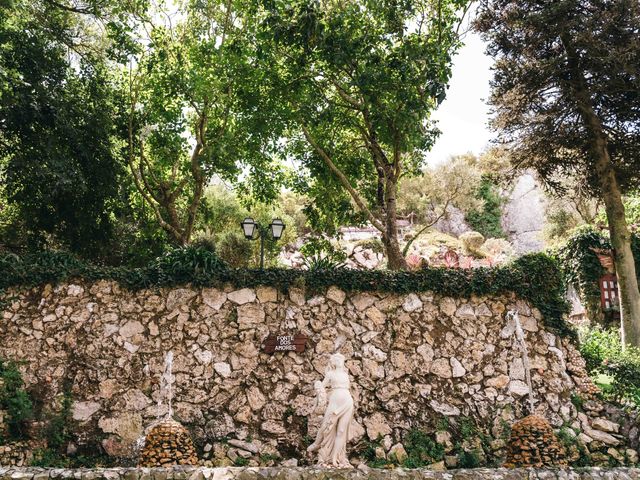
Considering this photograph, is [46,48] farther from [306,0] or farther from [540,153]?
[540,153]

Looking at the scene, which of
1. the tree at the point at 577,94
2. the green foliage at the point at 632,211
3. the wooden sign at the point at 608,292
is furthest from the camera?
the green foliage at the point at 632,211

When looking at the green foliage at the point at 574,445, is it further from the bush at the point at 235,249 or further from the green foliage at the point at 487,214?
the green foliage at the point at 487,214

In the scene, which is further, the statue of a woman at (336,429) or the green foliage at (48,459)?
the green foliage at (48,459)

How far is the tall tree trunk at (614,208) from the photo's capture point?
11.1 metres

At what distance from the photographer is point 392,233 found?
1166 cm

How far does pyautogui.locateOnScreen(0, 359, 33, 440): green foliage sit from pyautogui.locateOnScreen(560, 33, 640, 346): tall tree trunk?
1130 cm

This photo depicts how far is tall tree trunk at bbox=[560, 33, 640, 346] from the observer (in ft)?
36.3

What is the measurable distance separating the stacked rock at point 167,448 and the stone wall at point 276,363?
1.72 m

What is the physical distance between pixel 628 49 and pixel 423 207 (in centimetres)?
1951

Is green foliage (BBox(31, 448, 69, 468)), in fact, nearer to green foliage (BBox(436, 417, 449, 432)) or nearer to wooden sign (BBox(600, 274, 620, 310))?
green foliage (BBox(436, 417, 449, 432))

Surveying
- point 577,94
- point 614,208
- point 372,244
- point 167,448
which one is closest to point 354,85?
point 577,94

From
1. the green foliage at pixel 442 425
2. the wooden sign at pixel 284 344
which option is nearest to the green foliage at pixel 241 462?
the wooden sign at pixel 284 344

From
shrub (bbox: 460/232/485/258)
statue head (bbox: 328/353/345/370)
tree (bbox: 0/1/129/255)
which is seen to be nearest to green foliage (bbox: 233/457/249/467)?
statue head (bbox: 328/353/345/370)

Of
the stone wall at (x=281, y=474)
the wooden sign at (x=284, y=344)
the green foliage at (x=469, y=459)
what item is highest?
the wooden sign at (x=284, y=344)
